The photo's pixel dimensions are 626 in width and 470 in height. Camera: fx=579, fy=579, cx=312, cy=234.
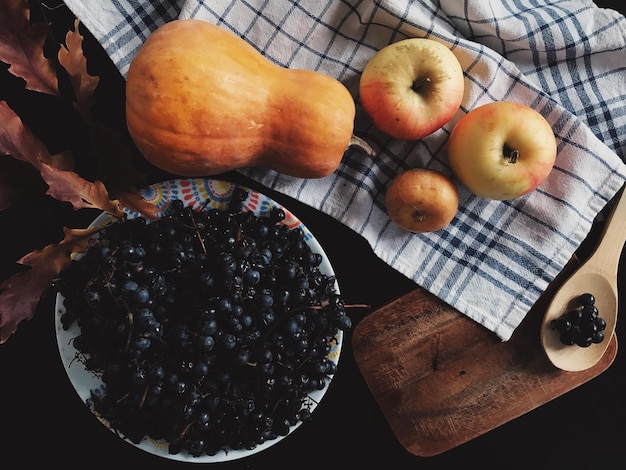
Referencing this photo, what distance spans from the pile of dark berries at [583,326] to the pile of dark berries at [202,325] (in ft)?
1.33

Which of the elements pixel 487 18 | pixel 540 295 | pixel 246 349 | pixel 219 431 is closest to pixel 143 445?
pixel 219 431

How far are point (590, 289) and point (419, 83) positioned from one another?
49 centimetres

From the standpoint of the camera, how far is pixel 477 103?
980 millimetres

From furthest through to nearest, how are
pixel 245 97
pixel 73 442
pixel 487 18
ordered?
pixel 73 442 → pixel 487 18 → pixel 245 97

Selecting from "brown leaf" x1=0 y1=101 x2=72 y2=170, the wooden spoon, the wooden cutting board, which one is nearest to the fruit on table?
"brown leaf" x1=0 y1=101 x2=72 y2=170

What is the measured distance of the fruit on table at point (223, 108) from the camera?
0.77m

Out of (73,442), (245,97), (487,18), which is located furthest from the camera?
(73,442)

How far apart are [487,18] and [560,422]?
77 cm

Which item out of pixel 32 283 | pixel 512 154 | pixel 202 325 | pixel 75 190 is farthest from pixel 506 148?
pixel 32 283

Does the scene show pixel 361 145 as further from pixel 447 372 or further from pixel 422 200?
pixel 447 372

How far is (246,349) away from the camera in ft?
2.66

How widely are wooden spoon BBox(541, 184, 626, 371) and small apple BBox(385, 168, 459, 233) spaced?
0.87 ft

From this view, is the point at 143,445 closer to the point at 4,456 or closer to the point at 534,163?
the point at 4,456

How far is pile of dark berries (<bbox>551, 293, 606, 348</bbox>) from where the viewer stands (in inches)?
39.0
